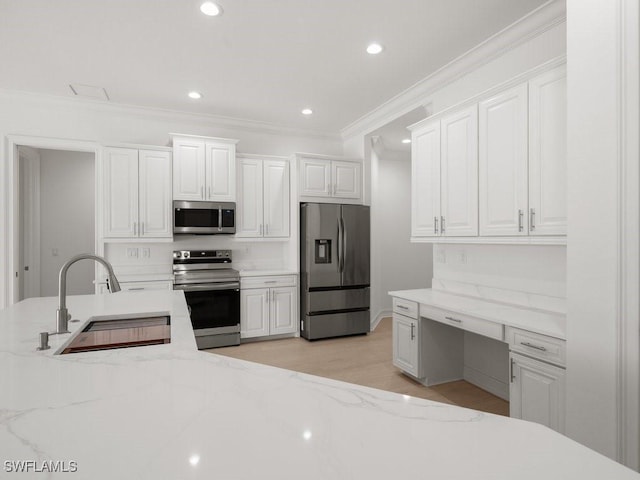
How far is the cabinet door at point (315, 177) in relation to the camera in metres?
4.71

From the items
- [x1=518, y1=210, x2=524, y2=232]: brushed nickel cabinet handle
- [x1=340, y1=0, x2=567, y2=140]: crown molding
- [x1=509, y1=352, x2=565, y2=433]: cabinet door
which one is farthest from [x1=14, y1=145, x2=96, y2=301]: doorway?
[x1=509, y1=352, x2=565, y2=433]: cabinet door

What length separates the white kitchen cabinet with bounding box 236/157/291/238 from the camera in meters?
4.66

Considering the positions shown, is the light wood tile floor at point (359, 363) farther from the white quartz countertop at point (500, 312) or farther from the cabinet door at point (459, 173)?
the cabinet door at point (459, 173)

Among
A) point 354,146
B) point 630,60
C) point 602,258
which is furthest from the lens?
point 354,146

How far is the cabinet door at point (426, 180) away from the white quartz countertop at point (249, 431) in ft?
8.14

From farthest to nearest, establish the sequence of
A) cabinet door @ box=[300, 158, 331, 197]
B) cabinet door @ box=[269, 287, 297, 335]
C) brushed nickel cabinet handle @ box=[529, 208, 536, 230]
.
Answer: cabinet door @ box=[300, 158, 331, 197]
cabinet door @ box=[269, 287, 297, 335]
brushed nickel cabinet handle @ box=[529, 208, 536, 230]

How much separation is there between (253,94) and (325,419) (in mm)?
3817

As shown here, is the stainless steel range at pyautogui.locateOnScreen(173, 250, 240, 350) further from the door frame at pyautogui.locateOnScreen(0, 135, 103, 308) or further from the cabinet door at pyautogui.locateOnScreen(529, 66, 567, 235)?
the cabinet door at pyautogui.locateOnScreen(529, 66, 567, 235)

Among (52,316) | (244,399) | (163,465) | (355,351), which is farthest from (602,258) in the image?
(355,351)

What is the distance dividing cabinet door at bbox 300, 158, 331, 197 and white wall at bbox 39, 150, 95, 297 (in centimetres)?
348

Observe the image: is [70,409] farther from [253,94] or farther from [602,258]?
[253,94]

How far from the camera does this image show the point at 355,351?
416cm

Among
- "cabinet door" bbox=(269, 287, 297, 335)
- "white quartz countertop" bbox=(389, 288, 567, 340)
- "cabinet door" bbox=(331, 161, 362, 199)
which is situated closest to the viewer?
A: "white quartz countertop" bbox=(389, 288, 567, 340)

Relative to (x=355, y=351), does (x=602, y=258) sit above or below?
above
